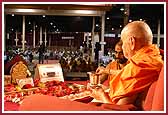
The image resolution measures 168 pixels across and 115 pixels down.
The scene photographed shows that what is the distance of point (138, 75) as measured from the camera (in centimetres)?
247

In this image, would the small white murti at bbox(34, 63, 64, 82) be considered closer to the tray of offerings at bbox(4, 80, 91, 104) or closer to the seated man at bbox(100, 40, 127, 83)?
the tray of offerings at bbox(4, 80, 91, 104)

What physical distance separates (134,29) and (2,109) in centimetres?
95

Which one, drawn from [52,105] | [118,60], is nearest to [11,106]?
[52,105]

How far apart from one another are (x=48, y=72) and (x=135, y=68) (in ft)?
3.45

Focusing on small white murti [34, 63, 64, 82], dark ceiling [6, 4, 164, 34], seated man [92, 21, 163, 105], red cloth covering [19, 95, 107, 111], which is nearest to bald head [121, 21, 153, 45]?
seated man [92, 21, 163, 105]

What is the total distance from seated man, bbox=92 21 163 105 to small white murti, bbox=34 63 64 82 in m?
0.73

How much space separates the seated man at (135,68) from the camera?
248 cm

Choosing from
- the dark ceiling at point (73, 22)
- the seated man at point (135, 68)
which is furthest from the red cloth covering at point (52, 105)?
the dark ceiling at point (73, 22)

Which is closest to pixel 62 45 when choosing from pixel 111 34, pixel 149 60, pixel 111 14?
pixel 111 34

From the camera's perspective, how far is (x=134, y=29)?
2.60m

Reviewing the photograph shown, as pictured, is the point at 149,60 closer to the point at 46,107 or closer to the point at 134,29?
the point at 134,29

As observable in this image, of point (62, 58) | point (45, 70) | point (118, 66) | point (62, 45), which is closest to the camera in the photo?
point (45, 70)

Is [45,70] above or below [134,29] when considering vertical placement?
below

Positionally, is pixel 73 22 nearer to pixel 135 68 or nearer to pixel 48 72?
pixel 48 72
